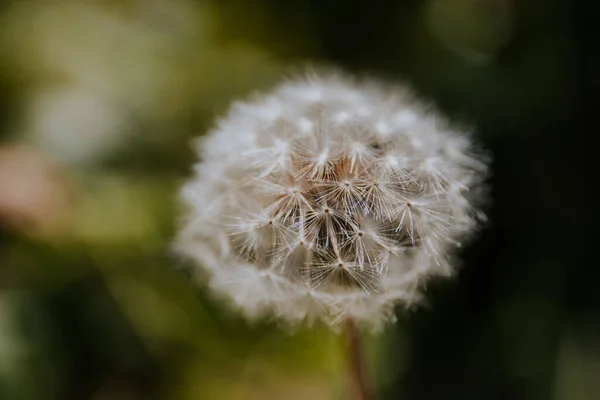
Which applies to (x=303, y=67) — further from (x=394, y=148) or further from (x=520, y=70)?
(x=394, y=148)

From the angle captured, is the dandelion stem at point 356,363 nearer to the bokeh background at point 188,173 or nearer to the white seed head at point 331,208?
the white seed head at point 331,208

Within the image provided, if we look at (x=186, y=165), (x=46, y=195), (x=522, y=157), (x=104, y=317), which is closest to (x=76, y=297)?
(x=104, y=317)

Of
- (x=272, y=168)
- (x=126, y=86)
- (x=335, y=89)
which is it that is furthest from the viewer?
(x=126, y=86)

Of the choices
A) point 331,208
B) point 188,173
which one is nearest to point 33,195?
point 188,173

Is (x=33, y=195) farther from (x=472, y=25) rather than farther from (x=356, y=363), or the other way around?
(x=472, y=25)

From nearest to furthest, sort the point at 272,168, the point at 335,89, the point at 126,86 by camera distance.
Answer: the point at 272,168
the point at 335,89
the point at 126,86

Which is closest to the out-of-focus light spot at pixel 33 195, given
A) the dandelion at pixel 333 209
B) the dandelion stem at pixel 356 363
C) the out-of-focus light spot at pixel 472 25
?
the dandelion at pixel 333 209

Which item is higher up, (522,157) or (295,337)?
(522,157)
